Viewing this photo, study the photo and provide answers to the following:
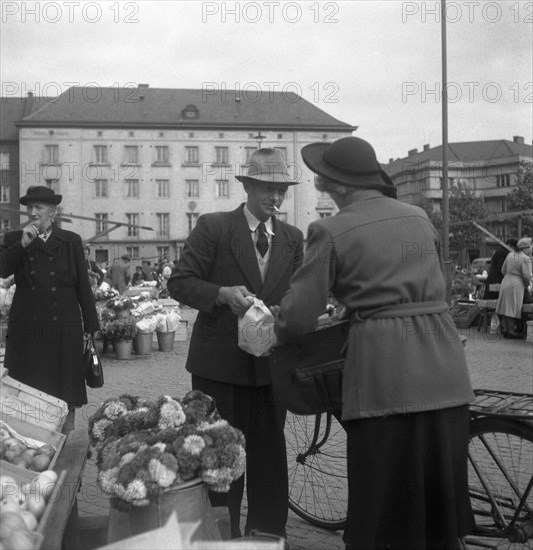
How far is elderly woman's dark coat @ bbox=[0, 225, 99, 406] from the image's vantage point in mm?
5723

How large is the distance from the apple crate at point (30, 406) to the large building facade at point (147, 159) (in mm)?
63739

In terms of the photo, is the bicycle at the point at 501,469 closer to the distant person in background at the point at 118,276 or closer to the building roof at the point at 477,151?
→ the distant person in background at the point at 118,276

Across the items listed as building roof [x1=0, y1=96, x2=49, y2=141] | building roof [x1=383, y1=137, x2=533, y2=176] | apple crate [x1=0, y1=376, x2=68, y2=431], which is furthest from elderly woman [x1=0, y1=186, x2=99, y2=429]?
building roof [x1=383, y1=137, x2=533, y2=176]

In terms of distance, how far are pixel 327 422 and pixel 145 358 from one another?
9.04m

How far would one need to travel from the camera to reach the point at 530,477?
3.62 meters

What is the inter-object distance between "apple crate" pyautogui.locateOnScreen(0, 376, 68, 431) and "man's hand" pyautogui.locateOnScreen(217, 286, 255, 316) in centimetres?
124

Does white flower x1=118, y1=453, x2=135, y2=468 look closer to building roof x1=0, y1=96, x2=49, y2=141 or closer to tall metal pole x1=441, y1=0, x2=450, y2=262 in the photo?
tall metal pole x1=441, y1=0, x2=450, y2=262

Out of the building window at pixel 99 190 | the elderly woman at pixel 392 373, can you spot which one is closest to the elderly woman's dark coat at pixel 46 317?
the elderly woman at pixel 392 373

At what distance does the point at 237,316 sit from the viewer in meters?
3.93

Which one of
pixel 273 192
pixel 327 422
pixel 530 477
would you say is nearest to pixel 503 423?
pixel 530 477

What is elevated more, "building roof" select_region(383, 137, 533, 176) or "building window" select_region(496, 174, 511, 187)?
"building roof" select_region(383, 137, 533, 176)

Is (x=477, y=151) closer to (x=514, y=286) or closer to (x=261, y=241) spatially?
(x=514, y=286)

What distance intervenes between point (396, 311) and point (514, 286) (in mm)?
12676

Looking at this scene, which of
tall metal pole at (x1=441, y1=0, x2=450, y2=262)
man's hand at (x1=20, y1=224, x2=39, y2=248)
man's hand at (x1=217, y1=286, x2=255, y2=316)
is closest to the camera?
man's hand at (x1=217, y1=286, x2=255, y2=316)
